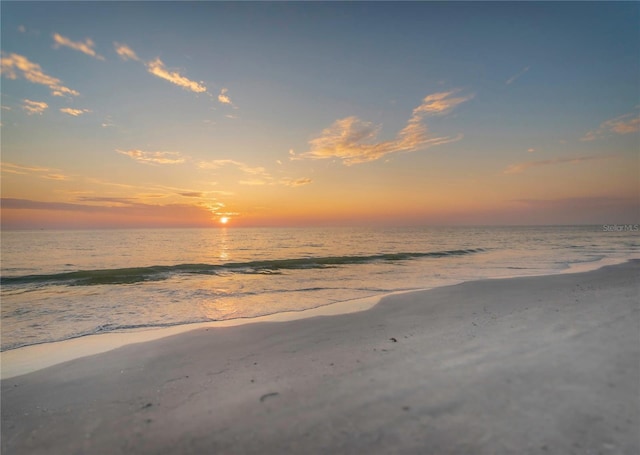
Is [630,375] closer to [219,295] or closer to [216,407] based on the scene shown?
[216,407]

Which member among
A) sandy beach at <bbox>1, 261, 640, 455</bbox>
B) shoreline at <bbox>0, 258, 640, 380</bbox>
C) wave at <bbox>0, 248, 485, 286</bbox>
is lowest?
wave at <bbox>0, 248, 485, 286</bbox>

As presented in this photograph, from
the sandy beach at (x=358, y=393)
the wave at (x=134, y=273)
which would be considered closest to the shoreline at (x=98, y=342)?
the sandy beach at (x=358, y=393)

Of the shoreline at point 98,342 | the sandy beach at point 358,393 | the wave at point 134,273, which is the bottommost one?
the wave at point 134,273

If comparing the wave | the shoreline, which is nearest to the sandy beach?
the shoreline

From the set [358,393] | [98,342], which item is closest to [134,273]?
[98,342]

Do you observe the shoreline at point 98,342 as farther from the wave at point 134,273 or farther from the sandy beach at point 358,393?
the wave at point 134,273

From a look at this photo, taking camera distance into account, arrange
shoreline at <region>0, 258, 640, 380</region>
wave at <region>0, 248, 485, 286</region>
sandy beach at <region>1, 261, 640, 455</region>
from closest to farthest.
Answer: sandy beach at <region>1, 261, 640, 455</region>, shoreline at <region>0, 258, 640, 380</region>, wave at <region>0, 248, 485, 286</region>

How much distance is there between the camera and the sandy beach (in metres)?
3.63

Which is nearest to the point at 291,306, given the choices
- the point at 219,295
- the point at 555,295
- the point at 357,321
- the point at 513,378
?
the point at 357,321

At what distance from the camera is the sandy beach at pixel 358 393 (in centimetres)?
363

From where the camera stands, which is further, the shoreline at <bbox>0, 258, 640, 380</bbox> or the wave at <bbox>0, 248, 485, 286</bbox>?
the wave at <bbox>0, 248, 485, 286</bbox>

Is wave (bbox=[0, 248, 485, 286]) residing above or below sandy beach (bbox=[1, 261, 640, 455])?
below

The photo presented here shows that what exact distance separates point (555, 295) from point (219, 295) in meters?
14.4

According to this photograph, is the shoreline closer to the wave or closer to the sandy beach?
the sandy beach
